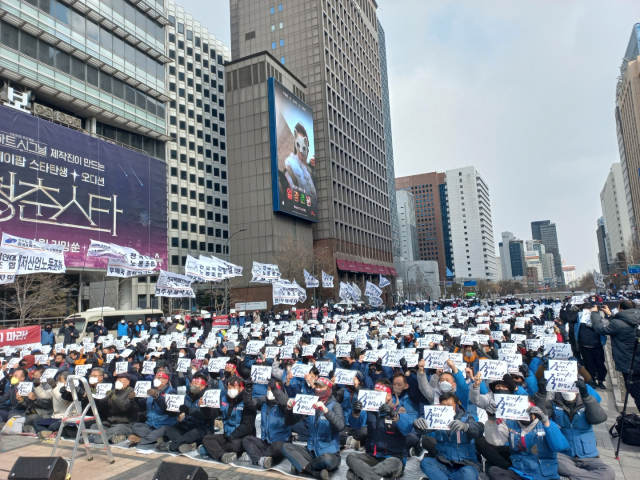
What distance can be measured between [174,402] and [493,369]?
22.4 feet

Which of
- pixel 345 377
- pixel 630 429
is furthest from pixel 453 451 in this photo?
pixel 630 429

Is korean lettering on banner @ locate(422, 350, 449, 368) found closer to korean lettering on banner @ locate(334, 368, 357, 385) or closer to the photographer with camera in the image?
korean lettering on banner @ locate(334, 368, 357, 385)

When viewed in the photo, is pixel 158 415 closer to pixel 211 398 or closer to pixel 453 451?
pixel 211 398

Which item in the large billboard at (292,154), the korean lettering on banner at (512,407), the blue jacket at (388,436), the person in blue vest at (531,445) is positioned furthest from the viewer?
the large billboard at (292,154)

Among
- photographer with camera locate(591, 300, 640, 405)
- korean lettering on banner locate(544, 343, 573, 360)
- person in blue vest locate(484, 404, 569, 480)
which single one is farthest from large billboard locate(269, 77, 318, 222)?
person in blue vest locate(484, 404, 569, 480)

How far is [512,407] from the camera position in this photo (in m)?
7.14

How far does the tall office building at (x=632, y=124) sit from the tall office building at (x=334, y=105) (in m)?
60.7

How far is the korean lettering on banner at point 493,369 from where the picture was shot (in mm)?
9336

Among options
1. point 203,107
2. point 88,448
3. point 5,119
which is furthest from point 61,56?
point 88,448

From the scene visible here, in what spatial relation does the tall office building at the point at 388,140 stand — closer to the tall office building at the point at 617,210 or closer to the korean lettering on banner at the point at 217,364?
the tall office building at the point at 617,210

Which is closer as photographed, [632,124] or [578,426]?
[578,426]

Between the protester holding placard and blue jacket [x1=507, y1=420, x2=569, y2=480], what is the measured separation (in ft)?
20.3

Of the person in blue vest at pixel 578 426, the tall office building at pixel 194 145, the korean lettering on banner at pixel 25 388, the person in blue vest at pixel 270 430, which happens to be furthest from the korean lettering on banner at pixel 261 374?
the tall office building at pixel 194 145

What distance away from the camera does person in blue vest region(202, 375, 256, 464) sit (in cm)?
968
